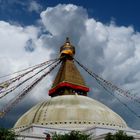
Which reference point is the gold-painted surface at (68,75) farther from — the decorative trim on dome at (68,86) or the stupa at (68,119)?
the stupa at (68,119)

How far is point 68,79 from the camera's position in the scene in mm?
87562

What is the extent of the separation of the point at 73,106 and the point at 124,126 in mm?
10618

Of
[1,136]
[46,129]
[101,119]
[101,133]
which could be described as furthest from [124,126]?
[1,136]

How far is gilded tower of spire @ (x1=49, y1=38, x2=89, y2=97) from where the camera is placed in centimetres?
8650

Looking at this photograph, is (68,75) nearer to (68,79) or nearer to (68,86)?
(68,79)

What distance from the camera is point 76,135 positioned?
189 feet

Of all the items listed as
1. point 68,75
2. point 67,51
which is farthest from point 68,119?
point 67,51

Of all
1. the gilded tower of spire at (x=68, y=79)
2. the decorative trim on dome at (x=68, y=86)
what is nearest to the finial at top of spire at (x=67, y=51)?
the gilded tower of spire at (x=68, y=79)

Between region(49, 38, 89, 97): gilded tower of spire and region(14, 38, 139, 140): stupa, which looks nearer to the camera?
region(14, 38, 139, 140): stupa

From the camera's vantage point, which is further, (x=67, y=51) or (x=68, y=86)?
(x=67, y=51)

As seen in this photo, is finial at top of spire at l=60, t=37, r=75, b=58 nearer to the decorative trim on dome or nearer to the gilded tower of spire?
the gilded tower of spire

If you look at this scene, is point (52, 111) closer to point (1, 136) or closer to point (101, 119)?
point (101, 119)

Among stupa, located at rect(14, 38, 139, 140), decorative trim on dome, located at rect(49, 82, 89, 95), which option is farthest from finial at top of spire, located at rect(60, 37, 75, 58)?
stupa, located at rect(14, 38, 139, 140)

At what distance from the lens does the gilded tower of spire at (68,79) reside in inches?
3406
